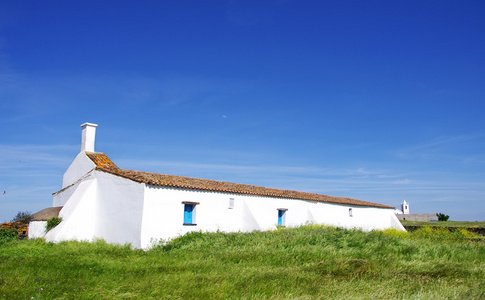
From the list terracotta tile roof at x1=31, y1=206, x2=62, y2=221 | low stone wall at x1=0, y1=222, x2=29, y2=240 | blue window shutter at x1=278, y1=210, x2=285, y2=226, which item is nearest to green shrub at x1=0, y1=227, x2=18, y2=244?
low stone wall at x1=0, y1=222, x2=29, y2=240

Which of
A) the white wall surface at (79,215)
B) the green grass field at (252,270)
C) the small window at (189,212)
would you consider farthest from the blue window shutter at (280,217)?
the white wall surface at (79,215)

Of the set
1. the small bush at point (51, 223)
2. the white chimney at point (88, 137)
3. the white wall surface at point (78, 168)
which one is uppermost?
the white chimney at point (88, 137)

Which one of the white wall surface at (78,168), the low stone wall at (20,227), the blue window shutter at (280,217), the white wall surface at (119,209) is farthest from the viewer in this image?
the blue window shutter at (280,217)

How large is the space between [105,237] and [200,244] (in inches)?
194

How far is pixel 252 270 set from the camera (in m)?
9.45

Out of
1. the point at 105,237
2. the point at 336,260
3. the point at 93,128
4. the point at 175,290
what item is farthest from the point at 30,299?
the point at 93,128

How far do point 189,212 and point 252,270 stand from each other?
8489 millimetres

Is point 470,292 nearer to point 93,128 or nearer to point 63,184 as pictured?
point 93,128

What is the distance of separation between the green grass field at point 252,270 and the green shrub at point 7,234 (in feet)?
2.28

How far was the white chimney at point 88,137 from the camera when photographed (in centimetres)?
1905

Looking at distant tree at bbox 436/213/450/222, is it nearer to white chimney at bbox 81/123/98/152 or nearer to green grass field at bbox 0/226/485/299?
green grass field at bbox 0/226/485/299

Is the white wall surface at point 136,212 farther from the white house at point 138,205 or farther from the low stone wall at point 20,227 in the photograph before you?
the low stone wall at point 20,227

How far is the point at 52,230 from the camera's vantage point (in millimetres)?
15719

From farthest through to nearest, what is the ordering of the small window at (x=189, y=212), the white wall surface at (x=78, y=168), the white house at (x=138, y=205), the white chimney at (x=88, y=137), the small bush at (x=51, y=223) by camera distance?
the white chimney at (x=88, y=137), the white wall surface at (x=78, y=168), the small window at (x=189, y=212), the small bush at (x=51, y=223), the white house at (x=138, y=205)
